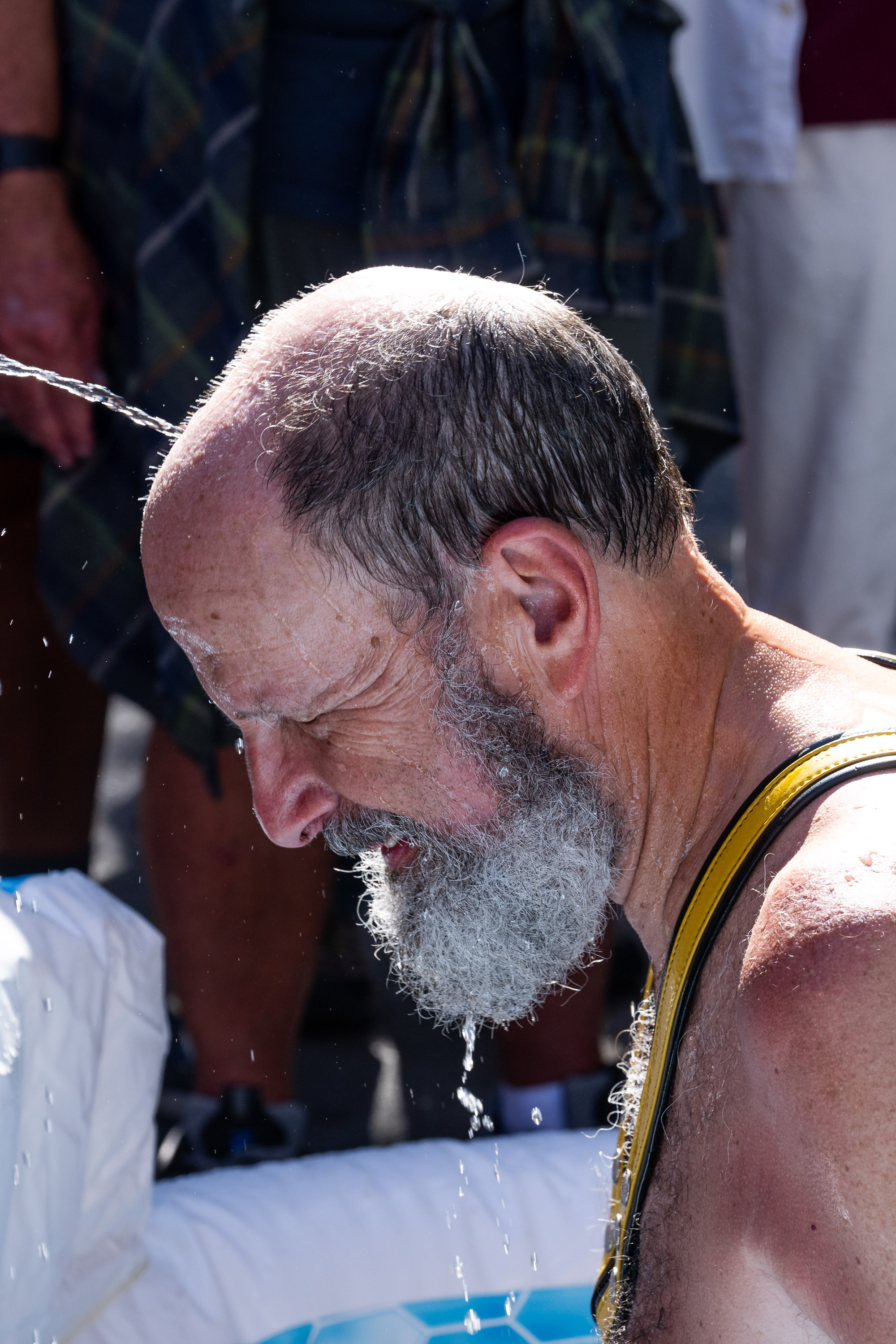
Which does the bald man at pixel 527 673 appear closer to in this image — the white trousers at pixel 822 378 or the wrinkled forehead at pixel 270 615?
the wrinkled forehead at pixel 270 615

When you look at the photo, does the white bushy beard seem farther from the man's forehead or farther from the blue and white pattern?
the blue and white pattern

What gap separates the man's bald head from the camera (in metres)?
1.13

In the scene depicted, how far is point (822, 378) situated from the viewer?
271 cm

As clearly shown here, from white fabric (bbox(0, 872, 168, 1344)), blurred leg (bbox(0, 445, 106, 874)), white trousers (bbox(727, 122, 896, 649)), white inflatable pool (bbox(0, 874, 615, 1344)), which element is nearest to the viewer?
white fabric (bbox(0, 872, 168, 1344))

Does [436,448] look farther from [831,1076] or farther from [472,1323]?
[472,1323]

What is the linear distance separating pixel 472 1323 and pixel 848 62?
226cm

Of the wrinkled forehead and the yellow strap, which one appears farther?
the wrinkled forehead

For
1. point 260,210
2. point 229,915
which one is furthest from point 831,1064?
point 260,210

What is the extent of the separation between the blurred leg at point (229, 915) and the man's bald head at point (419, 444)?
109 cm

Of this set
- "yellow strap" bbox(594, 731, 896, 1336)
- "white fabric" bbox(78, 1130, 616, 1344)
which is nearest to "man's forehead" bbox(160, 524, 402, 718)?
"yellow strap" bbox(594, 731, 896, 1336)

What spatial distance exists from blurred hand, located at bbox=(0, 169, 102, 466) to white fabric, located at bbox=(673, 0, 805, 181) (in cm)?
113

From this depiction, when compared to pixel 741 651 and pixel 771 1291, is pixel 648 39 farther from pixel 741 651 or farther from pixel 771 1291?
pixel 771 1291

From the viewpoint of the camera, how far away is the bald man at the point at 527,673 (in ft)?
3.52

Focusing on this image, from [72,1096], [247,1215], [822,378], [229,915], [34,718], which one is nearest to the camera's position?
[72,1096]
